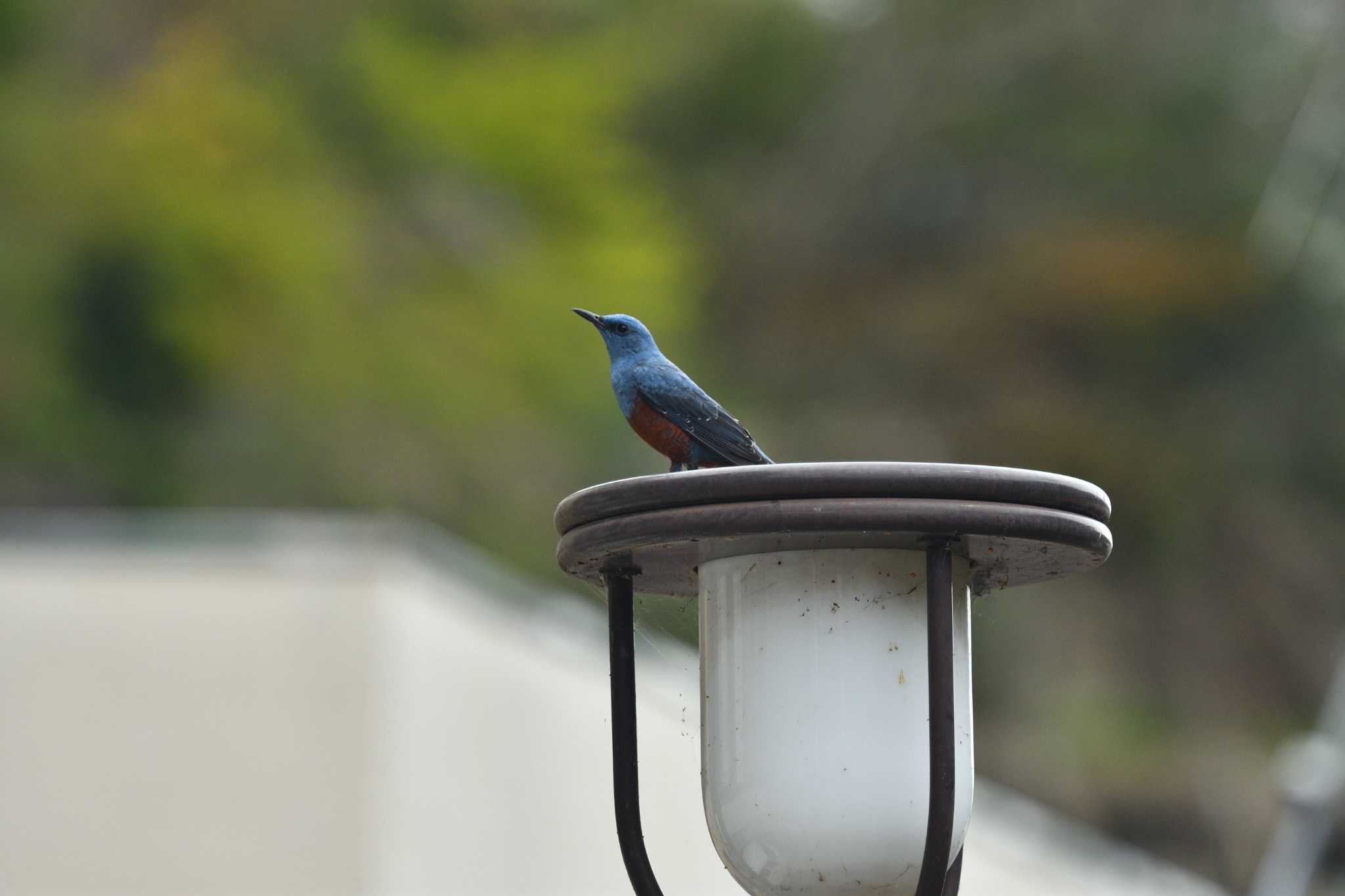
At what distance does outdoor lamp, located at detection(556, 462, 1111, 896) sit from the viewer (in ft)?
5.21

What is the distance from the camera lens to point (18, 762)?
326 inches

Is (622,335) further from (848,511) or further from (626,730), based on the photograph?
(848,511)

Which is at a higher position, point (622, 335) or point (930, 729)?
point (622, 335)

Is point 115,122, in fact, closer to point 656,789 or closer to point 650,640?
point 656,789

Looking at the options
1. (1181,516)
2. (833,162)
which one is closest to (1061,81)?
(833,162)

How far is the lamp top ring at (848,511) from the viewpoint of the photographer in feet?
5.18

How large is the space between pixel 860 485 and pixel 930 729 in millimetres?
254

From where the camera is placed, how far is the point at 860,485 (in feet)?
5.19

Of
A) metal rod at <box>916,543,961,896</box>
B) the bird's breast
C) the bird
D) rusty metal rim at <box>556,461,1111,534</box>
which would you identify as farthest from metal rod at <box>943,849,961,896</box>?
the bird's breast

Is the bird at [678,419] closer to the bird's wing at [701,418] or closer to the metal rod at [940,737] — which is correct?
the bird's wing at [701,418]

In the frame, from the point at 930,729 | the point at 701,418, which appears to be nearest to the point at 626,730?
the point at 930,729

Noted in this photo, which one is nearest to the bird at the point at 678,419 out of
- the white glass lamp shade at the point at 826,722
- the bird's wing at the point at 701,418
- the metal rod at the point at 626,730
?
the bird's wing at the point at 701,418

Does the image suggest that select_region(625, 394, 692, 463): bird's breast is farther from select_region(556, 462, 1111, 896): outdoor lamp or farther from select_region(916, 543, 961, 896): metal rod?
select_region(916, 543, 961, 896): metal rod

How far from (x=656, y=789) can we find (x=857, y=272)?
13264 mm
